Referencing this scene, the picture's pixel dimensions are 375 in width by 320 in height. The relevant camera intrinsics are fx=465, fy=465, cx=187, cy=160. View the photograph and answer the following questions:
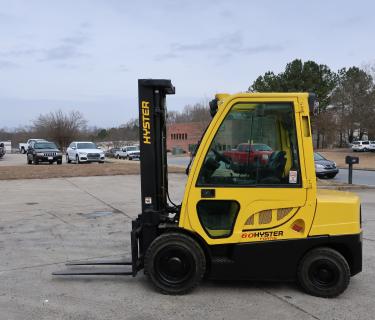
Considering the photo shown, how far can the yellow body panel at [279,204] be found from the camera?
5.01 meters

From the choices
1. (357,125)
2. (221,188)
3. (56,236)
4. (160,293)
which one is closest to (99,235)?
(56,236)

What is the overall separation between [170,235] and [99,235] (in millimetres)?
3869

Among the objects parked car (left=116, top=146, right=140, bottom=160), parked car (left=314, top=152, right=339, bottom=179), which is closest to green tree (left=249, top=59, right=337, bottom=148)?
parked car (left=116, top=146, right=140, bottom=160)

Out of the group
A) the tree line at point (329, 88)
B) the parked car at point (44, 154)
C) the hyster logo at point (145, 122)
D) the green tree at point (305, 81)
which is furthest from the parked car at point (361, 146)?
the hyster logo at point (145, 122)

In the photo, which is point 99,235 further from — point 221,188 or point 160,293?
point 221,188

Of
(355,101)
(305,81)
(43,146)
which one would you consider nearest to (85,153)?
(43,146)

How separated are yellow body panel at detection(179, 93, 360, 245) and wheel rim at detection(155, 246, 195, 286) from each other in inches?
11.0

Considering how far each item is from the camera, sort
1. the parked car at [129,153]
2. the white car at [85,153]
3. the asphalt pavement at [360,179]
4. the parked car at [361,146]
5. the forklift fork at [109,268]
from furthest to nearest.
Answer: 1. the parked car at [361,146]
2. the parked car at [129,153]
3. the white car at [85,153]
4. the asphalt pavement at [360,179]
5. the forklift fork at [109,268]

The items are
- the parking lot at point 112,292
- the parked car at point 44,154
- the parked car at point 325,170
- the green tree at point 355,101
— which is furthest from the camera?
the green tree at point 355,101

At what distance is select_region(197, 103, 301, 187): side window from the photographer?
504cm

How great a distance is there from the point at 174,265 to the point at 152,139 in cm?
144

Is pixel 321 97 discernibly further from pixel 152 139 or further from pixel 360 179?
pixel 152 139

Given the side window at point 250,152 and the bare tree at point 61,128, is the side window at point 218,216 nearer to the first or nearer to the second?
→ the side window at point 250,152

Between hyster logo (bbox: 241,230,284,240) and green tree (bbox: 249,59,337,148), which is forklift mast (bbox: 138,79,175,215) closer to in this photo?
hyster logo (bbox: 241,230,284,240)
